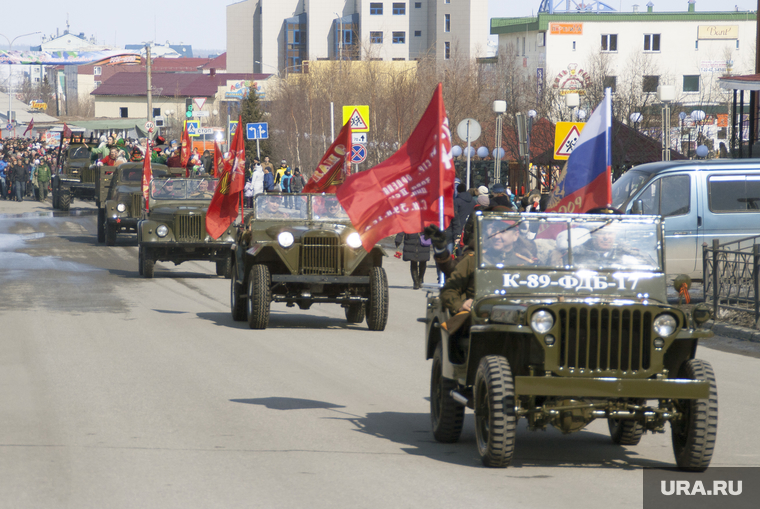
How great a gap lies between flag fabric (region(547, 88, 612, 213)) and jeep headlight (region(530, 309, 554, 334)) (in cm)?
283

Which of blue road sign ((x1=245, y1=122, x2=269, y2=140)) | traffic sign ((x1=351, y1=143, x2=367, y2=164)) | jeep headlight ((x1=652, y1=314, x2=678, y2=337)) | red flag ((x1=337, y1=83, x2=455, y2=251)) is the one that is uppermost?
blue road sign ((x1=245, y1=122, x2=269, y2=140))

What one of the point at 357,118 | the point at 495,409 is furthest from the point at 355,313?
the point at 357,118

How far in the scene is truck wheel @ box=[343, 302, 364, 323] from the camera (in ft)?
47.1

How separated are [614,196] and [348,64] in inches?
1245

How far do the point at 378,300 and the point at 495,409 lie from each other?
291 inches

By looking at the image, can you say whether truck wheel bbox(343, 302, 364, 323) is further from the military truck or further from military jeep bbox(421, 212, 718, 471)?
the military truck

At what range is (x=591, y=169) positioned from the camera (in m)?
9.02

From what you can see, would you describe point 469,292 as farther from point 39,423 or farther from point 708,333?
point 39,423

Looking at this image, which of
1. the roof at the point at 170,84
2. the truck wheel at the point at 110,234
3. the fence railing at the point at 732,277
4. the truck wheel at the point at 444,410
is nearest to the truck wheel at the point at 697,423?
the truck wheel at the point at 444,410

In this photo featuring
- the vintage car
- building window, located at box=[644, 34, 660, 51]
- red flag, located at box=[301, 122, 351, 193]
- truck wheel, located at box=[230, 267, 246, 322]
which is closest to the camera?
truck wheel, located at box=[230, 267, 246, 322]

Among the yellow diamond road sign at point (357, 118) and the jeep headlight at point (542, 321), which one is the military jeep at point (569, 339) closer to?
the jeep headlight at point (542, 321)

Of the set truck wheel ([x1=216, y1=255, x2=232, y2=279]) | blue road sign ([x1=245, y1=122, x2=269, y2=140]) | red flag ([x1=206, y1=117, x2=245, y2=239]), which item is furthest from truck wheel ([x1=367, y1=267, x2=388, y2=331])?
blue road sign ([x1=245, y1=122, x2=269, y2=140])

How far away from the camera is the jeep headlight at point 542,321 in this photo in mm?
6113

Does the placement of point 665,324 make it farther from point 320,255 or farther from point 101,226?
point 101,226
